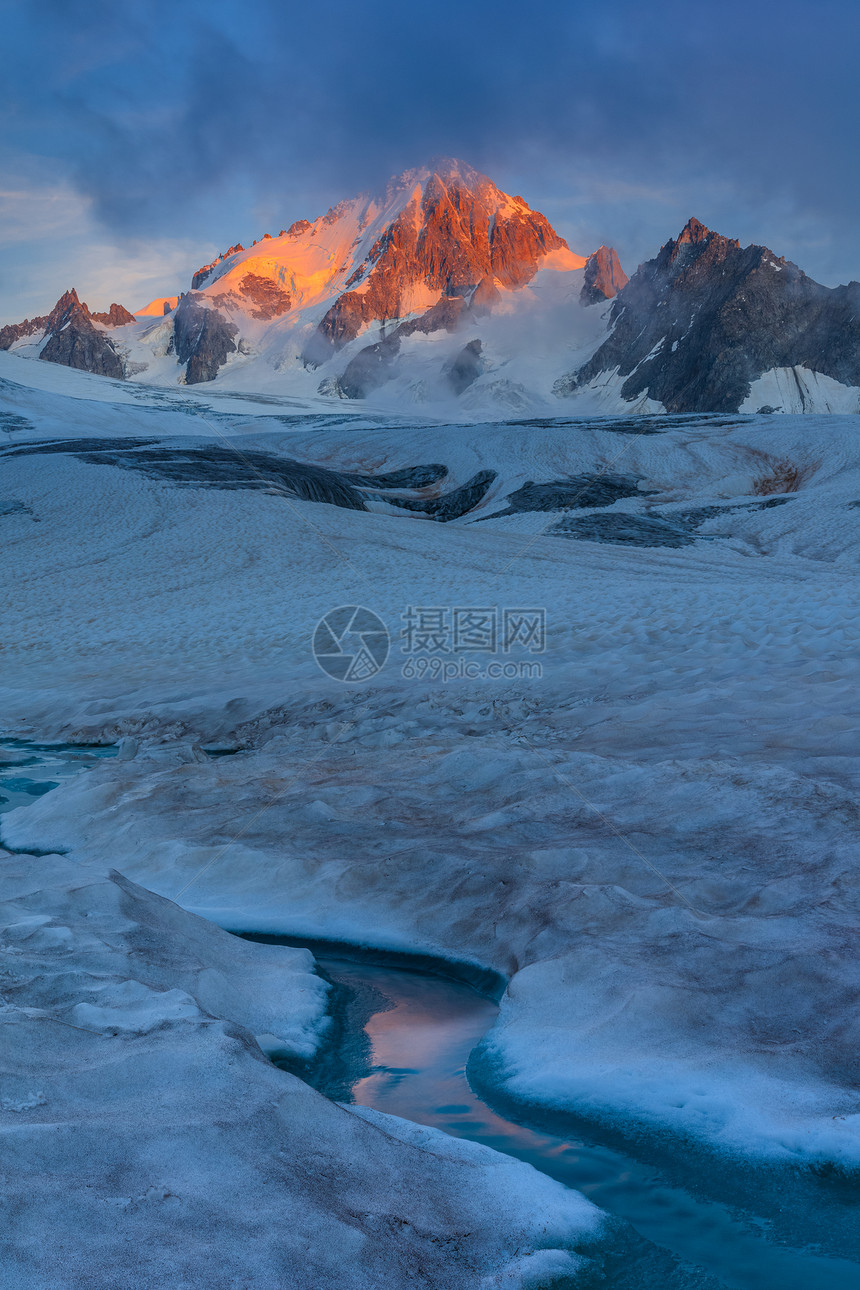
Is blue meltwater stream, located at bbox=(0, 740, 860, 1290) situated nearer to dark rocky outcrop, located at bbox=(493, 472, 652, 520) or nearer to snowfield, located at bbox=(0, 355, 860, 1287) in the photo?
snowfield, located at bbox=(0, 355, 860, 1287)

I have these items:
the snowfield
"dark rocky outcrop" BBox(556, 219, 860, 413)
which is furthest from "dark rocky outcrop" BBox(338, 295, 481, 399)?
the snowfield

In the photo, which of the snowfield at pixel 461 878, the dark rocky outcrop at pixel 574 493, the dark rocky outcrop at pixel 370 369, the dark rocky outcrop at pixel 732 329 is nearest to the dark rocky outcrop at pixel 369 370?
the dark rocky outcrop at pixel 370 369

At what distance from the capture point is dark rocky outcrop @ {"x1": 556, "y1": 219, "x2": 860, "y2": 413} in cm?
12050

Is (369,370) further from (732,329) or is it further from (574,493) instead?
(574,493)

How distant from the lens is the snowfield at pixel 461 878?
262 cm

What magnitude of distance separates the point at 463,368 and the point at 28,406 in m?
113

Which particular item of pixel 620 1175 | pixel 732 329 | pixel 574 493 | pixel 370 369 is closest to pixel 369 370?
pixel 370 369

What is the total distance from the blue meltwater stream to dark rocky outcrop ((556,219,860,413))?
123358 millimetres

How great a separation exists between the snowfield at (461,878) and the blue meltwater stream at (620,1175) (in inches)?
4.8

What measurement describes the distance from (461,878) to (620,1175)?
232 cm

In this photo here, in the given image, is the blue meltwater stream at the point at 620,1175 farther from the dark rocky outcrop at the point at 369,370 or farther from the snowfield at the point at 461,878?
the dark rocky outcrop at the point at 369,370

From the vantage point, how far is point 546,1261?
2410 millimetres

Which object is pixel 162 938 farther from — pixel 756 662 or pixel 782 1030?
pixel 756 662

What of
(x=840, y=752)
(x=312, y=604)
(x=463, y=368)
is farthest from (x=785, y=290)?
(x=840, y=752)
